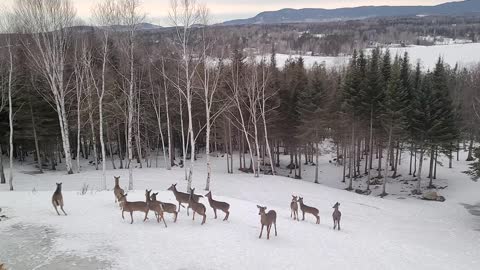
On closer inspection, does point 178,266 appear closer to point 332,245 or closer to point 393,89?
point 332,245

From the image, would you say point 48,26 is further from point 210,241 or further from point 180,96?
point 210,241

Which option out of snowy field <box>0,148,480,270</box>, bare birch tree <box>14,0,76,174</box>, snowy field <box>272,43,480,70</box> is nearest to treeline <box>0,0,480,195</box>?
bare birch tree <box>14,0,76,174</box>

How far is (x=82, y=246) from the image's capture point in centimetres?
1195

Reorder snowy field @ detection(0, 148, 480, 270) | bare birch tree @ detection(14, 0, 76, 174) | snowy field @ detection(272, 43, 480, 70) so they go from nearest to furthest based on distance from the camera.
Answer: snowy field @ detection(0, 148, 480, 270)
bare birch tree @ detection(14, 0, 76, 174)
snowy field @ detection(272, 43, 480, 70)

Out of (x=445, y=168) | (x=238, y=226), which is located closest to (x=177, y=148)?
(x=445, y=168)

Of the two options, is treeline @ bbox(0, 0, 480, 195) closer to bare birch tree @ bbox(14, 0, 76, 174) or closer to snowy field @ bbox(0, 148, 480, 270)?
bare birch tree @ bbox(14, 0, 76, 174)

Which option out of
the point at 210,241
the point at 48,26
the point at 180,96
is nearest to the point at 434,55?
the point at 180,96

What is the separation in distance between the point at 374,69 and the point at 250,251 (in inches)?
1116

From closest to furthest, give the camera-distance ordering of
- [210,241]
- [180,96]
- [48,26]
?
[210,241]
[48,26]
[180,96]

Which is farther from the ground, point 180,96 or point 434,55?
point 434,55

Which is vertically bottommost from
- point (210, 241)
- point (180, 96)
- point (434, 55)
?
point (210, 241)

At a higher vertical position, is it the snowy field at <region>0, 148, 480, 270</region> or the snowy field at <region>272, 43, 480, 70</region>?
the snowy field at <region>272, 43, 480, 70</region>

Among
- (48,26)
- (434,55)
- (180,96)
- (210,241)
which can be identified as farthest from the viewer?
(434,55)

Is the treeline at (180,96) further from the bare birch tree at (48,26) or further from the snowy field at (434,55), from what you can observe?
the snowy field at (434,55)
